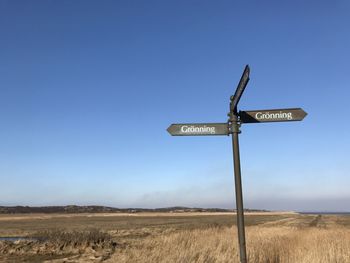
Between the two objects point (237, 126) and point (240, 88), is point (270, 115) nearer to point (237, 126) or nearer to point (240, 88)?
point (237, 126)

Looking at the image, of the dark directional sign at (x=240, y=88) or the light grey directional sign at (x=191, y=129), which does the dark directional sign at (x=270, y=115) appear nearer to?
the dark directional sign at (x=240, y=88)

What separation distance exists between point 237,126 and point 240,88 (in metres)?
0.72

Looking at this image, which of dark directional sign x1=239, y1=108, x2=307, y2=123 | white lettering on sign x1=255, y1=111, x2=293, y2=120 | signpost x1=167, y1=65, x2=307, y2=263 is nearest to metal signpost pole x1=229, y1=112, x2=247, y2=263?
signpost x1=167, y1=65, x2=307, y2=263

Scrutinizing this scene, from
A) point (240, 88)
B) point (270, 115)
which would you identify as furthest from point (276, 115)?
point (240, 88)

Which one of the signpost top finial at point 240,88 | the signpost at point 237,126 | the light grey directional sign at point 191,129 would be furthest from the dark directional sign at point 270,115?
the light grey directional sign at point 191,129

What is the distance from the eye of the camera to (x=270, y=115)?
297 inches

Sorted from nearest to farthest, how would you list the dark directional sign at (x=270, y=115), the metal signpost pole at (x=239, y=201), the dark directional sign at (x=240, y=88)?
the dark directional sign at (x=240, y=88)
the metal signpost pole at (x=239, y=201)
the dark directional sign at (x=270, y=115)

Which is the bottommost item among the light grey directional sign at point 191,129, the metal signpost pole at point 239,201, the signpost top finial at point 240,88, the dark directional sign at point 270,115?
the metal signpost pole at point 239,201

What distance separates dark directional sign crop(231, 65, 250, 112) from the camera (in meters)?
6.55

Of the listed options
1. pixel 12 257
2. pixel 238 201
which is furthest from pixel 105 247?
pixel 238 201

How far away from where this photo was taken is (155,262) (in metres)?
12.6

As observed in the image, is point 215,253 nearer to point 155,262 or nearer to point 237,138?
point 155,262

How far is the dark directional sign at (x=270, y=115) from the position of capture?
24.6 ft

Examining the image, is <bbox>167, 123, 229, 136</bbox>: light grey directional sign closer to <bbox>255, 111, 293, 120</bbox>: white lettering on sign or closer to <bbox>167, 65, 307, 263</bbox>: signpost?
<bbox>167, 65, 307, 263</bbox>: signpost
